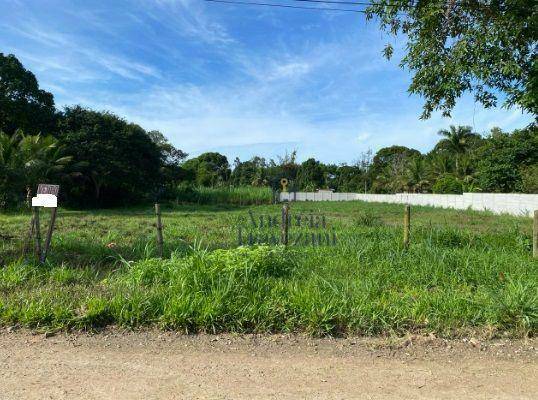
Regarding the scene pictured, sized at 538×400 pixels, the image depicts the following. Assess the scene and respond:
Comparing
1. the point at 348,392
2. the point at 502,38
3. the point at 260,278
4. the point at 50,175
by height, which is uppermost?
the point at 502,38

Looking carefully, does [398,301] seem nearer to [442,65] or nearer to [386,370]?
[386,370]

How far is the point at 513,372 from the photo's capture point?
3438 millimetres

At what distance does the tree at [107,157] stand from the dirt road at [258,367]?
81.6 ft

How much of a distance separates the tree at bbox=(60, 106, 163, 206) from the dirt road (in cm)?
2486

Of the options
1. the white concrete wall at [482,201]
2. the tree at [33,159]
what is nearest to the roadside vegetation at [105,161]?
the tree at [33,159]

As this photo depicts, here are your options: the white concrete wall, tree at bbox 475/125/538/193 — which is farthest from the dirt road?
tree at bbox 475/125/538/193

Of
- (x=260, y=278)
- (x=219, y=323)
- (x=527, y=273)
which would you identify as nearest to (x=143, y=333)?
(x=219, y=323)

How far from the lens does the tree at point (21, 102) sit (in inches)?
1045

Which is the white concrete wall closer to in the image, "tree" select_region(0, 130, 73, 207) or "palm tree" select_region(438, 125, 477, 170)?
"palm tree" select_region(438, 125, 477, 170)

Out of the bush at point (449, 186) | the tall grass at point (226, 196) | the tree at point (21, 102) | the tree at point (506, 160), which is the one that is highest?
the tree at point (21, 102)

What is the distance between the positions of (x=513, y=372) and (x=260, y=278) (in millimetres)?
2716

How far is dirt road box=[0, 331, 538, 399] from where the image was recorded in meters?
3.06

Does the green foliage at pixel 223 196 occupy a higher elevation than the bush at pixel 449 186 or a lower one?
lower

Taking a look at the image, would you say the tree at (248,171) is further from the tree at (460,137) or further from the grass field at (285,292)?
the grass field at (285,292)
